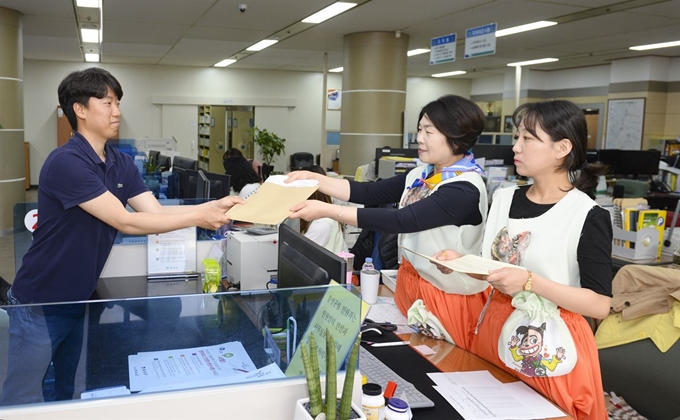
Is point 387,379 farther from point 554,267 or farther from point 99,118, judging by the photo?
point 99,118

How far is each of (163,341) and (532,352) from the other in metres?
1.07

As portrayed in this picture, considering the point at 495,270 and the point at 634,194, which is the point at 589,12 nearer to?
the point at 634,194

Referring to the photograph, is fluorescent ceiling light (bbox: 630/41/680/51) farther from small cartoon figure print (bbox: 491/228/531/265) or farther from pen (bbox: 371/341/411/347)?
pen (bbox: 371/341/411/347)

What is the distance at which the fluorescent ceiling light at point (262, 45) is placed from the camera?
1050 centimetres

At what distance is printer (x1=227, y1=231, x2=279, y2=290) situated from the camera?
2.78m

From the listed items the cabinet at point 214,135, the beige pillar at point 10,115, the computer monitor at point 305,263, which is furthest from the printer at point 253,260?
the cabinet at point 214,135

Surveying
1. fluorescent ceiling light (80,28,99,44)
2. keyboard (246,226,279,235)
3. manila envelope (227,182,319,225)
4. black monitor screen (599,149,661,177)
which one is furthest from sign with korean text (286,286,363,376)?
fluorescent ceiling light (80,28,99,44)

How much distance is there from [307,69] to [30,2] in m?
8.62

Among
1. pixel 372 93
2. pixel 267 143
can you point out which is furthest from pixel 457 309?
pixel 267 143

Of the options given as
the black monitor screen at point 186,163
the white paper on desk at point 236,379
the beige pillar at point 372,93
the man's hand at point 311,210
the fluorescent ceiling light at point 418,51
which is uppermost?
the fluorescent ceiling light at point 418,51

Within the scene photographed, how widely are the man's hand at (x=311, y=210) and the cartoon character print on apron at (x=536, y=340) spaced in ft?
2.32

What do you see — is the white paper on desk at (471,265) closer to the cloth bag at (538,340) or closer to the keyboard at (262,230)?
the cloth bag at (538,340)

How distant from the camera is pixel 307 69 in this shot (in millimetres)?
15508

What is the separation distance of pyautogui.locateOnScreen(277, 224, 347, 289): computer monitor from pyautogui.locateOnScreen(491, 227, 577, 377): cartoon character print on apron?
601 mm
